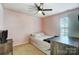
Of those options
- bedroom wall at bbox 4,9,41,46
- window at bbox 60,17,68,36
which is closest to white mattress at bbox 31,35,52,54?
bedroom wall at bbox 4,9,41,46

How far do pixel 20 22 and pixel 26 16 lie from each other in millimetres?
151

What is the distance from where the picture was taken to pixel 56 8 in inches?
71.4

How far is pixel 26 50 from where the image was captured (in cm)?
181

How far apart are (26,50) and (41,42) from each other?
0.95ft

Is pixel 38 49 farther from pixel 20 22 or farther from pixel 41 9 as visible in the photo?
pixel 41 9

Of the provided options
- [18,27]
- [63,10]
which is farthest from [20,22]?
[63,10]

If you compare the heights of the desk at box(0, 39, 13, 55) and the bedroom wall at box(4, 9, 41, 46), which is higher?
the bedroom wall at box(4, 9, 41, 46)

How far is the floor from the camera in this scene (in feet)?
5.95

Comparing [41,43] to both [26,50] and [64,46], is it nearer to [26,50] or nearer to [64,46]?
[26,50]

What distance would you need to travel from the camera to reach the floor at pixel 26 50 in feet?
5.95

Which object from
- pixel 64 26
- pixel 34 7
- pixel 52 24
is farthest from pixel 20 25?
pixel 64 26

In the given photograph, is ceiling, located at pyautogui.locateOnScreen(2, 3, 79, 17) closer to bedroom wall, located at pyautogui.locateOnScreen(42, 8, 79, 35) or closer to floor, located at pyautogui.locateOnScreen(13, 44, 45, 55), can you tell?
bedroom wall, located at pyautogui.locateOnScreen(42, 8, 79, 35)

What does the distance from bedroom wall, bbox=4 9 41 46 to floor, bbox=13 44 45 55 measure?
8cm
